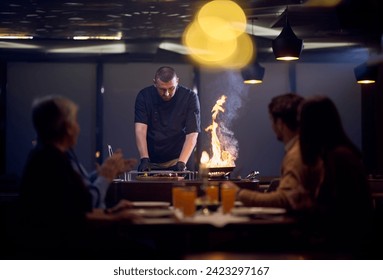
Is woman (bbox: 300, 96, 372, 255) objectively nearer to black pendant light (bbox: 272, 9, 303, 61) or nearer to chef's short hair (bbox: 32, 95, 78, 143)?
chef's short hair (bbox: 32, 95, 78, 143)

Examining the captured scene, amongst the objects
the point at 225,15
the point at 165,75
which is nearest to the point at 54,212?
the point at 165,75

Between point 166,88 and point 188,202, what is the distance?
2322 mm

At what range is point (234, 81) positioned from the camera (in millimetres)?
7918

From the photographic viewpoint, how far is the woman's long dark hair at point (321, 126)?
101 inches

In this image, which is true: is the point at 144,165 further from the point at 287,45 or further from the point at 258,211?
the point at 258,211

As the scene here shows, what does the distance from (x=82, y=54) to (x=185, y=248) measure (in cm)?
571

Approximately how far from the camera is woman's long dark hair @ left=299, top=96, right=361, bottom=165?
8.40 feet

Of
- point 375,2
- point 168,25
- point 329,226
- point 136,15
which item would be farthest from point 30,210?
point 168,25

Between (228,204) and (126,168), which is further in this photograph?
(126,168)

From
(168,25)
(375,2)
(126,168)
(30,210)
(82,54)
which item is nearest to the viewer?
(30,210)

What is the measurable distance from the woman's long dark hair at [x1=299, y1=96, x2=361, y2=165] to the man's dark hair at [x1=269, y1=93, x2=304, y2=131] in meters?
0.23

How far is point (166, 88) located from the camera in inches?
188

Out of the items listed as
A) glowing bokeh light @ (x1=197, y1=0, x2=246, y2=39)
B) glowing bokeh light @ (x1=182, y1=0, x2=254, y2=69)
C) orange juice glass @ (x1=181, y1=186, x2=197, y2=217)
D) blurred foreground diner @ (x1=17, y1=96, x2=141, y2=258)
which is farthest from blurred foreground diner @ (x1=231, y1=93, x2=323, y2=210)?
glowing bokeh light @ (x1=182, y1=0, x2=254, y2=69)
